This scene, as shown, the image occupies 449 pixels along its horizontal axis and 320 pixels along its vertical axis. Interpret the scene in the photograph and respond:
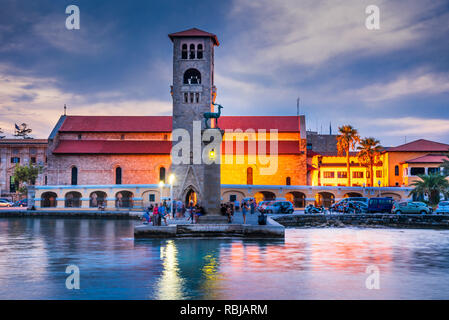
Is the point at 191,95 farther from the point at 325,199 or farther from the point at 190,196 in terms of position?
the point at 325,199

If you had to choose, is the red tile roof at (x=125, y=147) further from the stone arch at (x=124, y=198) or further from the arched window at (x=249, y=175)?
the stone arch at (x=124, y=198)

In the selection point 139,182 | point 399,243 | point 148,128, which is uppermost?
point 148,128

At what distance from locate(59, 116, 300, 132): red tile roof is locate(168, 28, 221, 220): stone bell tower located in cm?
1172

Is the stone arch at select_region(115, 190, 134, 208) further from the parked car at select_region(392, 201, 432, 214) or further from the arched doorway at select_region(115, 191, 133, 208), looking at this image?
the parked car at select_region(392, 201, 432, 214)

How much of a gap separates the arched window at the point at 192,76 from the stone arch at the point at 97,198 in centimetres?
1986

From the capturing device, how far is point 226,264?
1811 centimetres

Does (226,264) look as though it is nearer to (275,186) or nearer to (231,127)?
(275,186)

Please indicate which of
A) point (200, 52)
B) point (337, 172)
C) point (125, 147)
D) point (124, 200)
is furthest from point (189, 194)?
point (337, 172)

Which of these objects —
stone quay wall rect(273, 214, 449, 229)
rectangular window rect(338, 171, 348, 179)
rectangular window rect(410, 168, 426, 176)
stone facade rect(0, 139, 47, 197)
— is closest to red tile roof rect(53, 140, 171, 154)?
stone facade rect(0, 139, 47, 197)

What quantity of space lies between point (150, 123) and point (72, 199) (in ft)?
56.2

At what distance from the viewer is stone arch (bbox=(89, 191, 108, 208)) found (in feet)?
212

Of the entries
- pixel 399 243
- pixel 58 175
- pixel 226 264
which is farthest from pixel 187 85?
pixel 226 264

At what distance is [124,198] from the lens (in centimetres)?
6362

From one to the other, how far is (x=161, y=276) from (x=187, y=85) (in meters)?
46.7
